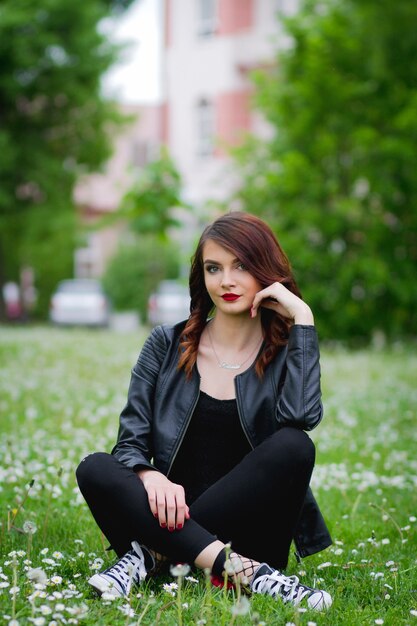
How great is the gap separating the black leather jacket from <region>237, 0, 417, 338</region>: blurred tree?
41.5 ft

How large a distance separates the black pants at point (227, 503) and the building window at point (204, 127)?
25.5 m

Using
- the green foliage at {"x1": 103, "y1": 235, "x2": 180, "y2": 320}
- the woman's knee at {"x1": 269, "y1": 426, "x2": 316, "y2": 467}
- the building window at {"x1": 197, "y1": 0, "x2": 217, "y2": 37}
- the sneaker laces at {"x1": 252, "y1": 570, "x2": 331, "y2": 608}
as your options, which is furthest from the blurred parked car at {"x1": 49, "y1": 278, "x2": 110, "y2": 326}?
the sneaker laces at {"x1": 252, "y1": 570, "x2": 331, "y2": 608}

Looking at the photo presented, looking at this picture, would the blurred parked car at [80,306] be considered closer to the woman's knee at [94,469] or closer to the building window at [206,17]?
the building window at [206,17]

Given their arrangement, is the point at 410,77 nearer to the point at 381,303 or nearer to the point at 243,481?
the point at 381,303

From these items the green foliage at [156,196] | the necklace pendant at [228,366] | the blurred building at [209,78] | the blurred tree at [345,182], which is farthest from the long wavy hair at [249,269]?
the blurred building at [209,78]

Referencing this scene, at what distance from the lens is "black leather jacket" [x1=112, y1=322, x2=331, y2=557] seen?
350cm

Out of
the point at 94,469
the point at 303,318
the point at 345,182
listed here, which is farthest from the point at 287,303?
the point at 345,182

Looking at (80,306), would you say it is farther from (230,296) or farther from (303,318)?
(303,318)

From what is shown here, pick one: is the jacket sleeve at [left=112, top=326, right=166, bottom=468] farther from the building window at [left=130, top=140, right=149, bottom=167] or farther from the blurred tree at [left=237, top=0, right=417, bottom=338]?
the building window at [left=130, top=140, right=149, bottom=167]

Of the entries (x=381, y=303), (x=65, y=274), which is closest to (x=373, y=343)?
(x=381, y=303)

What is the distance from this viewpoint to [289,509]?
136 inches

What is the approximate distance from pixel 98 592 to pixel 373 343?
48.4 feet

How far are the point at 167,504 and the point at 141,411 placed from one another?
51 centimetres

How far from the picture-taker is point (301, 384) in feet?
11.5
